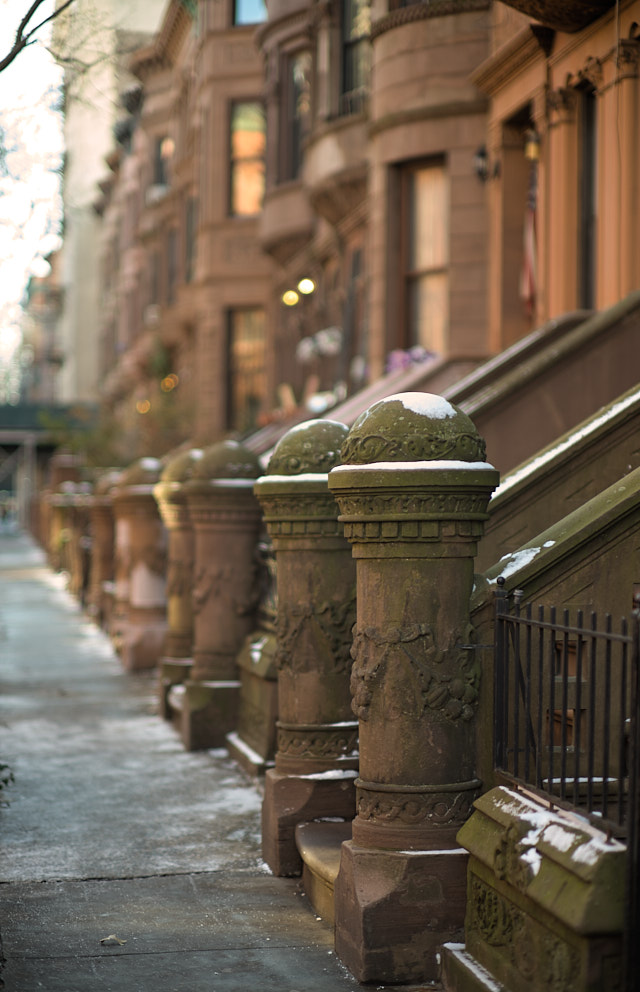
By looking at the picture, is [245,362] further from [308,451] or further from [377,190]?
[308,451]

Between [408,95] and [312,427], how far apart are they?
798 cm

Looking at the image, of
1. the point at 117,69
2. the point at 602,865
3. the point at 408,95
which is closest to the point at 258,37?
the point at 408,95

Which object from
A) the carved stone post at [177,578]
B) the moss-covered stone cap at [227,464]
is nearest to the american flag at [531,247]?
the carved stone post at [177,578]

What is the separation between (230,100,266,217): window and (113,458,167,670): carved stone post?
10710 millimetres

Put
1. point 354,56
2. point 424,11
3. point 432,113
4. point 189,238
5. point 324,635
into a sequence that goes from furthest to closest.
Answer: point 189,238
point 354,56
point 432,113
point 424,11
point 324,635

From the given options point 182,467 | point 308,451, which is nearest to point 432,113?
point 182,467

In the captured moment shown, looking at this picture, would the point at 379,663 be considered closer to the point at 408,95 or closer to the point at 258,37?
the point at 408,95

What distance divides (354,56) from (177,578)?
866 cm

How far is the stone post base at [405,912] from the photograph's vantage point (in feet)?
18.1

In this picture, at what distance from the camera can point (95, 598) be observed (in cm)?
2220

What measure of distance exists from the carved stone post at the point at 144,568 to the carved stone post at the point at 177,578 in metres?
3.49

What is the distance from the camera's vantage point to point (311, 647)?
293 inches

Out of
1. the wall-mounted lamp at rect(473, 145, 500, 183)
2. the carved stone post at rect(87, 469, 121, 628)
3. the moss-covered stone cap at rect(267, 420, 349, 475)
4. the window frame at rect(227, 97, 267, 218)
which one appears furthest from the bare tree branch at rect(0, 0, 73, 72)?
the window frame at rect(227, 97, 267, 218)

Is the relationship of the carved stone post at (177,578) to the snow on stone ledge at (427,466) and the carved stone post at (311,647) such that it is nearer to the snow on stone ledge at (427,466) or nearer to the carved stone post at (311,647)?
the carved stone post at (311,647)
